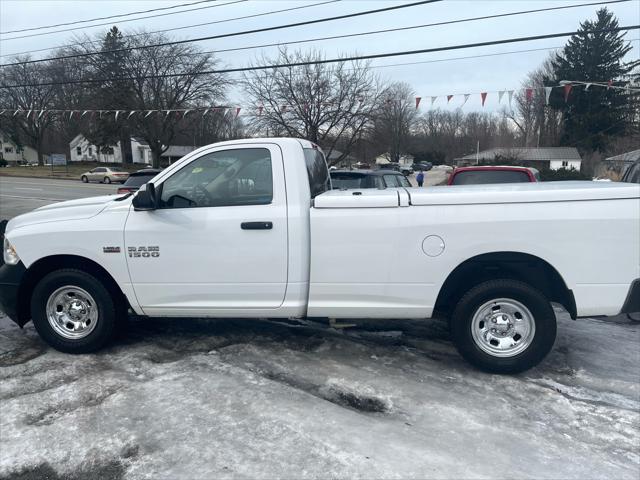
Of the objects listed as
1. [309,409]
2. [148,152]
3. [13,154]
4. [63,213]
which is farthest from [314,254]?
[13,154]

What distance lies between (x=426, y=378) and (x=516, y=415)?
2.60 ft

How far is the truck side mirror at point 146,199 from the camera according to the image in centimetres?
422

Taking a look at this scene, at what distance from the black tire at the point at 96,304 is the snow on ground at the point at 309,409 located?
0.15 meters

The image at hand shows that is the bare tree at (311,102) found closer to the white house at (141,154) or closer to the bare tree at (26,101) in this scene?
the bare tree at (26,101)

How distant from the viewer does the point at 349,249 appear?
4.11 meters

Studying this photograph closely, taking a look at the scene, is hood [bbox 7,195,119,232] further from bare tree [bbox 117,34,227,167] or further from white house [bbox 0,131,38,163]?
white house [bbox 0,131,38,163]

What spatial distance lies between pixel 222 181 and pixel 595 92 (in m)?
52.4

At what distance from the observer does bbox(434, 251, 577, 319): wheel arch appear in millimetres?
4062

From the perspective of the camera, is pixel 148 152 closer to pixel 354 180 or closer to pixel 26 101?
pixel 26 101

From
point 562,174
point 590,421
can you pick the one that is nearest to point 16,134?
point 562,174

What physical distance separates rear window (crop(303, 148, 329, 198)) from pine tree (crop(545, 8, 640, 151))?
45.6 meters

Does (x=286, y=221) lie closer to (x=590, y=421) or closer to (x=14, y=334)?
(x=590, y=421)

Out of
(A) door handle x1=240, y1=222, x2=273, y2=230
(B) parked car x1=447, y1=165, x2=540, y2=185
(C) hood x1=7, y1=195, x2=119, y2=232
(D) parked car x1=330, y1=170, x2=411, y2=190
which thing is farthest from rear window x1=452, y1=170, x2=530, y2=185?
(C) hood x1=7, y1=195, x2=119, y2=232

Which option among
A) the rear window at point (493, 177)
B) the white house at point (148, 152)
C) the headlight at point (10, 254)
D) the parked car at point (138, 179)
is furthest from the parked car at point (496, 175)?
the white house at point (148, 152)
